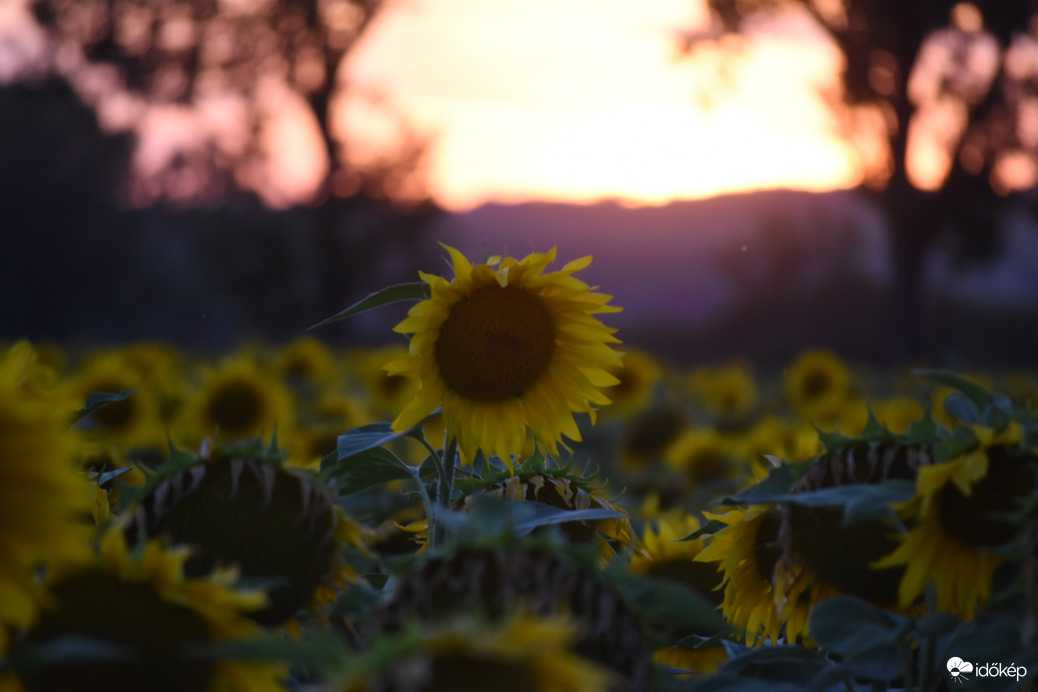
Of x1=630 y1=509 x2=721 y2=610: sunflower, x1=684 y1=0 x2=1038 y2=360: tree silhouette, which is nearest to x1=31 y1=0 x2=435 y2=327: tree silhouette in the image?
x1=684 y1=0 x2=1038 y2=360: tree silhouette

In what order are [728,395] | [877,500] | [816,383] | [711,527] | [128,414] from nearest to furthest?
[877,500] < [711,527] < [128,414] < [816,383] < [728,395]

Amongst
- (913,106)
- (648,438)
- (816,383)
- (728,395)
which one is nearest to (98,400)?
(648,438)

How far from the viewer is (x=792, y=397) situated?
22.2 feet

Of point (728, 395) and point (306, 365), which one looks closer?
point (306, 365)

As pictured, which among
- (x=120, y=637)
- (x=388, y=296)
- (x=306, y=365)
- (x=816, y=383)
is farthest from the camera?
(x=816, y=383)

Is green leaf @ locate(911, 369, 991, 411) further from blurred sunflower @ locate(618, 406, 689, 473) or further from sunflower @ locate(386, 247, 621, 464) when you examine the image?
blurred sunflower @ locate(618, 406, 689, 473)

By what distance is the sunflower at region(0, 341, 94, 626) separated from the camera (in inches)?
30.4

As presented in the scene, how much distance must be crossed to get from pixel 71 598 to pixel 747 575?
84cm

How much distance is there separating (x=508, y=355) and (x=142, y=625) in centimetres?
78

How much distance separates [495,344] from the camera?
5.01ft

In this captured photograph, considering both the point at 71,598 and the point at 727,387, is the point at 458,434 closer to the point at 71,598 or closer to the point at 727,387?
the point at 71,598

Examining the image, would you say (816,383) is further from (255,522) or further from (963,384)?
(255,522)

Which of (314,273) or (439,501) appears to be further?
(314,273)

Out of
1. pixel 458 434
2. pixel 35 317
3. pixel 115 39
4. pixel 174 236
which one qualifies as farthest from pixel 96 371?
pixel 174 236
